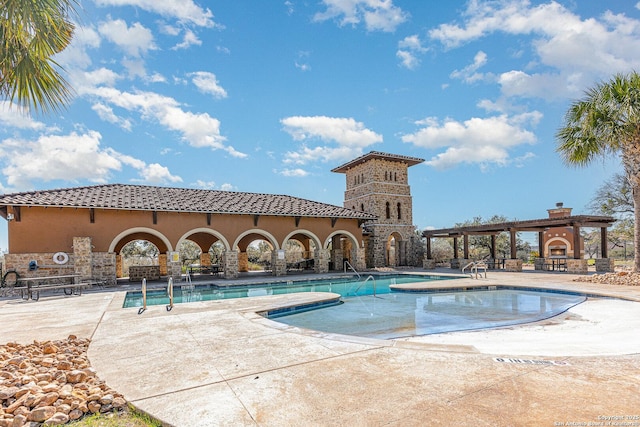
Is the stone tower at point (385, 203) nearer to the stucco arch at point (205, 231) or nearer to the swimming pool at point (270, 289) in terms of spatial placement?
the swimming pool at point (270, 289)

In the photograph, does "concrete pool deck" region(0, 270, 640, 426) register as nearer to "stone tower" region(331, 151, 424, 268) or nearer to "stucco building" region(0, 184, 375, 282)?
"stucco building" region(0, 184, 375, 282)

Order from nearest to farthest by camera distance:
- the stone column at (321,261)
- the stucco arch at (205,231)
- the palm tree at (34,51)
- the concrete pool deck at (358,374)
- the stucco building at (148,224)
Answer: the concrete pool deck at (358,374) < the palm tree at (34,51) < the stucco building at (148,224) < the stucco arch at (205,231) < the stone column at (321,261)

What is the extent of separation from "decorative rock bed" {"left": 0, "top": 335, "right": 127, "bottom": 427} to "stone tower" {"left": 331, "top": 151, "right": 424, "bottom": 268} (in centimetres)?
2135

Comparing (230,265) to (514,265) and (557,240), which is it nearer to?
(514,265)

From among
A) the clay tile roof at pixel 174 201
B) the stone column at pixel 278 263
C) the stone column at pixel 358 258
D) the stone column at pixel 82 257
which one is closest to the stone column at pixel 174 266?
the clay tile roof at pixel 174 201

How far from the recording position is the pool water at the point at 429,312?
23.8 ft

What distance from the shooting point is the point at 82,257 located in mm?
14016

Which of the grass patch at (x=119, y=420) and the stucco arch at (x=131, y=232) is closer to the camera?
the grass patch at (x=119, y=420)

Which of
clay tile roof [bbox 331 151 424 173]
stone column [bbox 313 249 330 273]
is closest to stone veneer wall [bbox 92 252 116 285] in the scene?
stone column [bbox 313 249 330 273]

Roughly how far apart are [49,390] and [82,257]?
42.4 ft

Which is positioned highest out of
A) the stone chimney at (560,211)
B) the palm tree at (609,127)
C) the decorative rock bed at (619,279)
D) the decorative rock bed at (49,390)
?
the palm tree at (609,127)

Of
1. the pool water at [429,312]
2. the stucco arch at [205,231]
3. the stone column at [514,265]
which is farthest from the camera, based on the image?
the stone column at [514,265]

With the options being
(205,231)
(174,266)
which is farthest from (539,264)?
(174,266)

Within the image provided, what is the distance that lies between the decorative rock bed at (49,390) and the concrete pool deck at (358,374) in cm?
22
